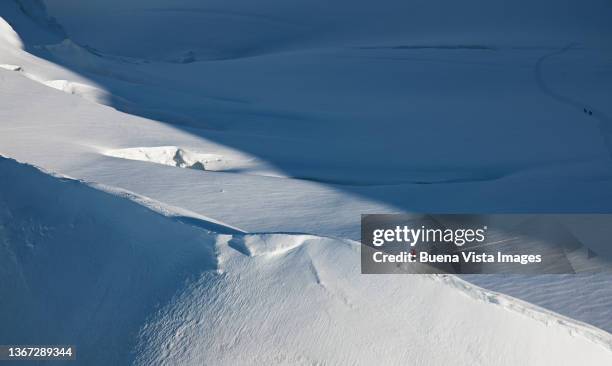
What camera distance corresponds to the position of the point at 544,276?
5.42 feet

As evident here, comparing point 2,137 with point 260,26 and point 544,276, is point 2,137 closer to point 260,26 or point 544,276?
point 544,276

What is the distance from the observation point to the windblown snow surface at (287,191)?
56.9 inches

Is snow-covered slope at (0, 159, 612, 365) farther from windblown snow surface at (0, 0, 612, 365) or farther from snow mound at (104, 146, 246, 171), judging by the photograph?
snow mound at (104, 146, 246, 171)

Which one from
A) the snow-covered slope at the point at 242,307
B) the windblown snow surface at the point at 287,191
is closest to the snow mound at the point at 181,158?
the windblown snow surface at the point at 287,191

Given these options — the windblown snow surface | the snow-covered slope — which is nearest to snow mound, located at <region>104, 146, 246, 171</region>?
the windblown snow surface

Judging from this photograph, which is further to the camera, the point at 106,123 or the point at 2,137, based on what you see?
the point at 106,123

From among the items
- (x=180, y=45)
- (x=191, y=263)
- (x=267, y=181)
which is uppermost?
(x=180, y=45)

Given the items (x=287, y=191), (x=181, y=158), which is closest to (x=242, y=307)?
(x=287, y=191)

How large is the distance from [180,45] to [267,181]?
4.60 meters

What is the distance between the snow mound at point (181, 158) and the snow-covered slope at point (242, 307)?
0.94 meters

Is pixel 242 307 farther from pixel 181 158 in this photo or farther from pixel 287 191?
pixel 181 158

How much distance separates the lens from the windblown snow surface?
1.45m

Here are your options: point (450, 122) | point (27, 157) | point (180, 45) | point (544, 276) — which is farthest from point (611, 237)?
point (180, 45)

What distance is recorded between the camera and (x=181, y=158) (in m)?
2.73
